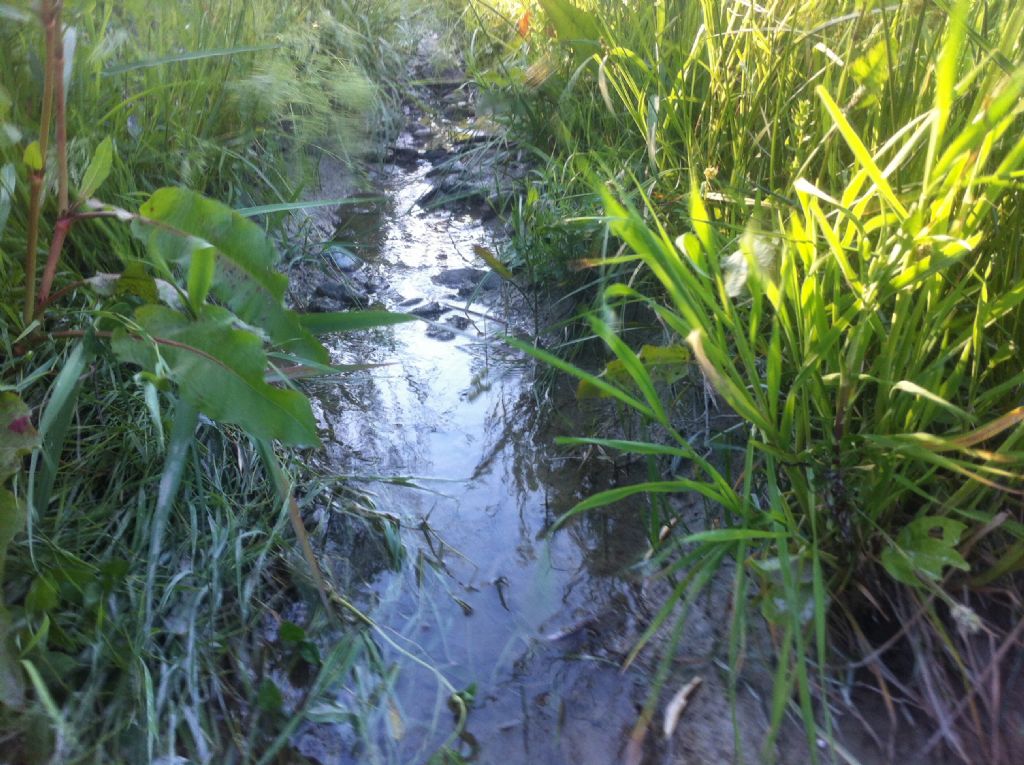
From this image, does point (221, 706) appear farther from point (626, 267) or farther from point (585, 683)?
point (626, 267)

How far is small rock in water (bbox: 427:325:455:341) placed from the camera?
2.66 metres

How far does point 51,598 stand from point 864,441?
1252 mm

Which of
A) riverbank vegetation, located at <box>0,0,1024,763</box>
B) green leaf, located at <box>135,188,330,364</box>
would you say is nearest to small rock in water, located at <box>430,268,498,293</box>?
riverbank vegetation, located at <box>0,0,1024,763</box>

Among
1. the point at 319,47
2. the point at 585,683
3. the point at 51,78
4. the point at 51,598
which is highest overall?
the point at 319,47

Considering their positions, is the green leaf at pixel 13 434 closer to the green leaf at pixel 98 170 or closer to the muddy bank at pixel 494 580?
the green leaf at pixel 98 170

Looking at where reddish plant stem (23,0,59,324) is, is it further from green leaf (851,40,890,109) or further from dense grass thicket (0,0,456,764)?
green leaf (851,40,890,109)

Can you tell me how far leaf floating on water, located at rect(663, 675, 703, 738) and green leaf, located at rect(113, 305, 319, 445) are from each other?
0.71 meters

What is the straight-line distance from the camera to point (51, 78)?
4.31 feet

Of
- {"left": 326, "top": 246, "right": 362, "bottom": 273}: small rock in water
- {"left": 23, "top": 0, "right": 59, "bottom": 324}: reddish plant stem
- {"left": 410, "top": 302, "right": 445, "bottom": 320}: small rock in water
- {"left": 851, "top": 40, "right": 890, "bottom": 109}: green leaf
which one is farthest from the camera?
{"left": 326, "top": 246, "right": 362, "bottom": 273}: small rock in water

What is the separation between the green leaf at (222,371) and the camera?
137 centimetres

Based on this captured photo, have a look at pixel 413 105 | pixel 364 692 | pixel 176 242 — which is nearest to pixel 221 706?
pixel 364 692

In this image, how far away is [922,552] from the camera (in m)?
1.25

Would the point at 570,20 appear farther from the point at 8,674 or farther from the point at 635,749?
the point at 8,674

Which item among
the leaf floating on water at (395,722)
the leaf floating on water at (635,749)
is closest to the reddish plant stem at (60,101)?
the leaf floating on water at (395,722)
